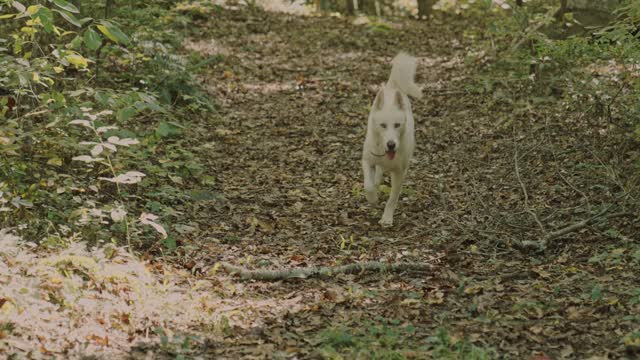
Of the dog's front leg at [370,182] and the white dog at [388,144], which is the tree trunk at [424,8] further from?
the dog's front leg at [370,182]

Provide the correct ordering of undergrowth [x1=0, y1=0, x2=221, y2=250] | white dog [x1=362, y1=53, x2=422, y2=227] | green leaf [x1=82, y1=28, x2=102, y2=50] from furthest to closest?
white dog [x1=362, y1=53, x2=422, y2=227]
undergrowth [x1=0, y1=0, x2=221, y2=250]
green leaf [x1=82, y1=28, x2=102, y2=50]

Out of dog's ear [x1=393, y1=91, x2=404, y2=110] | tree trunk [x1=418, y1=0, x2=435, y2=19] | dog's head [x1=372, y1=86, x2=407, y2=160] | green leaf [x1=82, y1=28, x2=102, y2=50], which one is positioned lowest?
dog's head [x1=372, y1=86, x2=407, y2=160]

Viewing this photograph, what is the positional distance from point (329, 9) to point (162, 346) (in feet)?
57.4

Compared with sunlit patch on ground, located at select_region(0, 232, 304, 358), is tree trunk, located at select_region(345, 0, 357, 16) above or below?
above

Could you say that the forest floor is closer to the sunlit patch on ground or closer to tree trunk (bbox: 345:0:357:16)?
the sunlit patch on ground

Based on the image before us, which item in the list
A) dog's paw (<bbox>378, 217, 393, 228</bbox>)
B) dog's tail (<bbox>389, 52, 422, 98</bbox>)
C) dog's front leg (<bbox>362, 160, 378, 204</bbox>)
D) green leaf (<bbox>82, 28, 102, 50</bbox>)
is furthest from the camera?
dog's tail (<bbox>389, 52, 422, 98</bbox>)

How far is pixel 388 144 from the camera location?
7277mm

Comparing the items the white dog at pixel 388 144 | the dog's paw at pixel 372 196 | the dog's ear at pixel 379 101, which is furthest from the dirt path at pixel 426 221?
the dog's ear at pixel 379 101

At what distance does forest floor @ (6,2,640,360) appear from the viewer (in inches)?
190

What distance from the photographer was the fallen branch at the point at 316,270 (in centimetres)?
602

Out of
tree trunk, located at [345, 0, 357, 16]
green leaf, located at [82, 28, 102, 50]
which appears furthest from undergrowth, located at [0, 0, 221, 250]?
tree trunk, located at [345, 0, 357, 16]

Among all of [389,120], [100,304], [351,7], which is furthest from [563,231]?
[351,7]

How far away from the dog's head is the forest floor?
3.00 feet

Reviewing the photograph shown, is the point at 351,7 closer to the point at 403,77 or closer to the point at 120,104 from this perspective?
the point at 403,77
